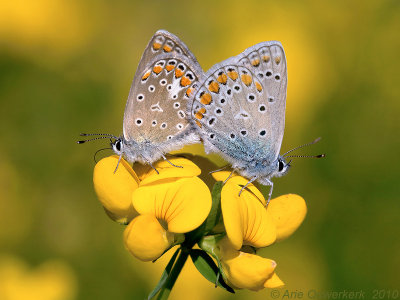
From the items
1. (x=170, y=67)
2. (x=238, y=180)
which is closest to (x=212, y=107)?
(x=170, y=67)

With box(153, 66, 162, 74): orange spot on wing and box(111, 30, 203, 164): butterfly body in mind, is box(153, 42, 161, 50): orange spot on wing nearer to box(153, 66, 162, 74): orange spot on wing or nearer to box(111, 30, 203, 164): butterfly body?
box(111, 30, 203, 164): butterfly body

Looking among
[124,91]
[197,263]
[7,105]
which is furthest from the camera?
[124,91]

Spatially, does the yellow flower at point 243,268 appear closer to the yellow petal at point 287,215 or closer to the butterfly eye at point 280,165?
the yellow petal at point 287,215

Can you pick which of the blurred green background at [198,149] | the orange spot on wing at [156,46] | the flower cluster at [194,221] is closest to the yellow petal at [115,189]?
the flower cluster at [194,221]

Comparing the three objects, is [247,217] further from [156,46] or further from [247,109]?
[156,46]

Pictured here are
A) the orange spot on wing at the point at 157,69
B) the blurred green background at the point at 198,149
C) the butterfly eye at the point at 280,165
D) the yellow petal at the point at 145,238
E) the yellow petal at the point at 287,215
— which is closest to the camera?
the yellow petal at the point at 145,238

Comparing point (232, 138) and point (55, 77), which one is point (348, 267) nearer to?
point (232, 138)

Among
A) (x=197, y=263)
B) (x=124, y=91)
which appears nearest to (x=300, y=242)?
(x=124, y=91)
